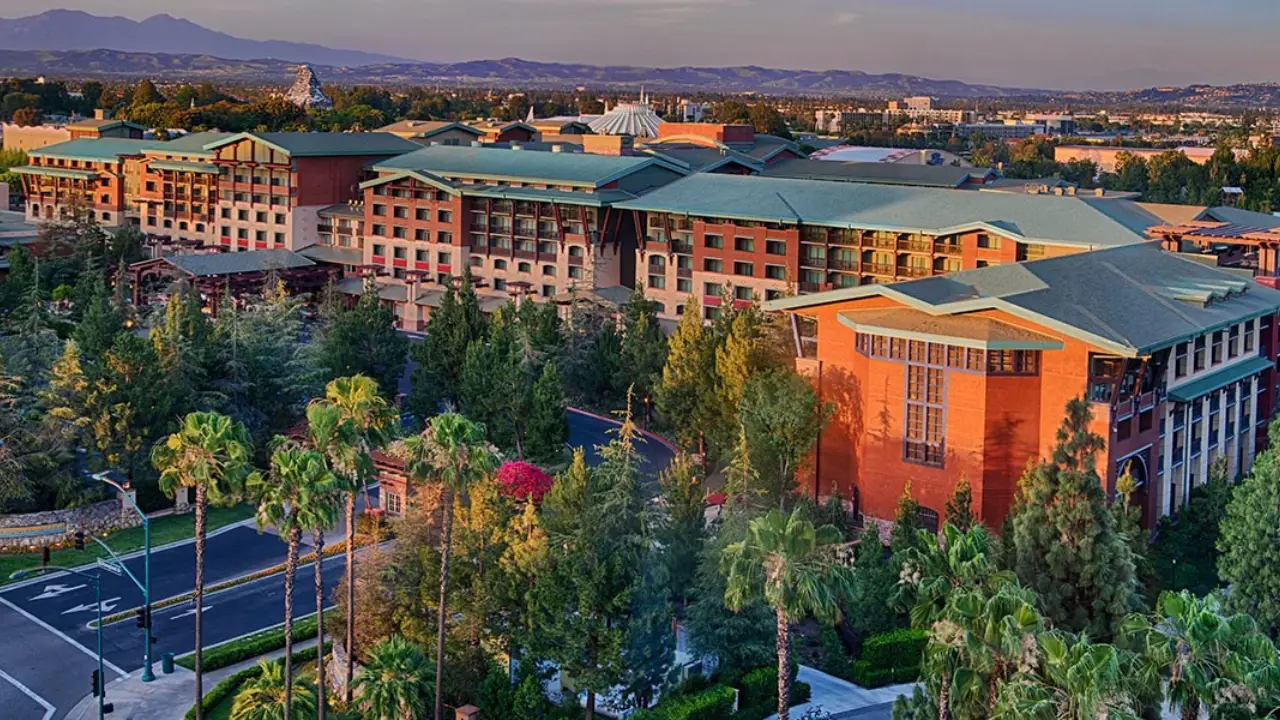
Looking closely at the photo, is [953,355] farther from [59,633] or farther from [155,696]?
[59,633]

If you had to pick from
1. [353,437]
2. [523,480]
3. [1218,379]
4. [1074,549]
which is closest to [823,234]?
[1218,379]

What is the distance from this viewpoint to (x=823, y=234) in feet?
303

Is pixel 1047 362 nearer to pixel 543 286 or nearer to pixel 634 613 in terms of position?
pixel 634 613

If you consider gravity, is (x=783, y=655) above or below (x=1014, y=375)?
below

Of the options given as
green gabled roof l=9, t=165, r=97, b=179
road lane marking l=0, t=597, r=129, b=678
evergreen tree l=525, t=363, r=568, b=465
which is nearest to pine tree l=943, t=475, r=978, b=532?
evergreen tree l=525, t=363, r=568, b=465

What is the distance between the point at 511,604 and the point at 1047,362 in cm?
2303

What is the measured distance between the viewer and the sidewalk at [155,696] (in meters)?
46.2

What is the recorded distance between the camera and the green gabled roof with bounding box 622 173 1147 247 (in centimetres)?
8369

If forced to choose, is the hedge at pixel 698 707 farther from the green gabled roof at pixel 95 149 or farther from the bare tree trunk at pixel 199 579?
the green gabled roof at pixel 95 149

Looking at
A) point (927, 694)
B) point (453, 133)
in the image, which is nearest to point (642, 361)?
point (927, 694)

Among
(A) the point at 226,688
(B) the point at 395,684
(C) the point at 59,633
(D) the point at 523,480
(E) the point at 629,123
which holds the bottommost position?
(A) the point at 226,688

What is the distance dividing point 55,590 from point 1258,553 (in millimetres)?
40200

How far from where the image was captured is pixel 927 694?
118 feet

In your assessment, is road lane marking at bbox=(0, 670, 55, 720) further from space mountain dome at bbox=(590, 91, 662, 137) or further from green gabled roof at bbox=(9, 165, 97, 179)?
space mountain dome at bbox=(590, 91, 662, 137)
